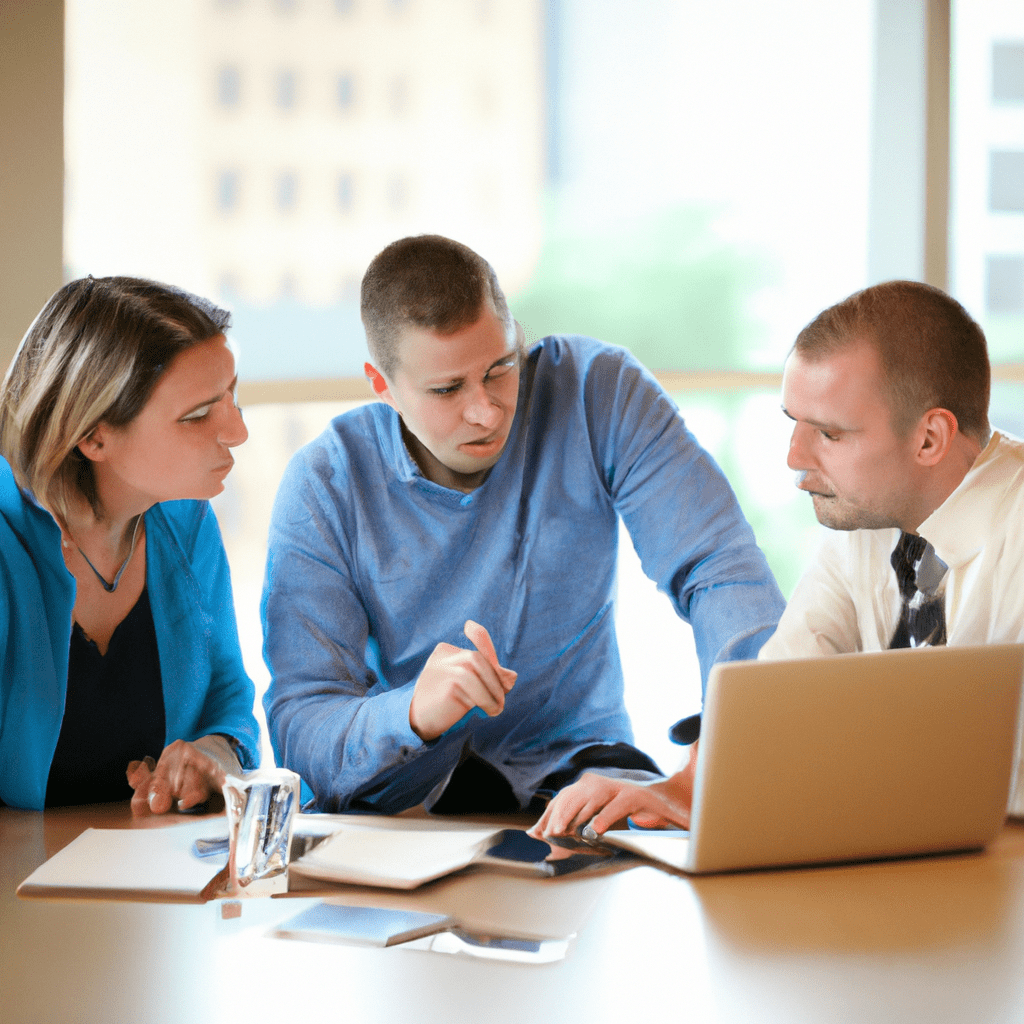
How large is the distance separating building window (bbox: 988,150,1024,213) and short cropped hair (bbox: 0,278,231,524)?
289 centimetres

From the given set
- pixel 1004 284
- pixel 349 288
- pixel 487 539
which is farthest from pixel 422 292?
pixel 1004 284

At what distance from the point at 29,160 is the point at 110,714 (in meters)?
1.53

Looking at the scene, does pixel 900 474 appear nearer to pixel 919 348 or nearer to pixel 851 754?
pixel 919 348

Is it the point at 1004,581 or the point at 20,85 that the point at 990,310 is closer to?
the point at 1004,581

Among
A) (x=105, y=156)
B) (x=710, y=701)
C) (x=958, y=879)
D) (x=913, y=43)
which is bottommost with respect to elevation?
(x=958, y=879)

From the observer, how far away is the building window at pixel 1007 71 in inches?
138

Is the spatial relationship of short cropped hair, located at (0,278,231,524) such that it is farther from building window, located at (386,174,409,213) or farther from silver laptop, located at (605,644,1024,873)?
building window, located at (386,174,409,213)

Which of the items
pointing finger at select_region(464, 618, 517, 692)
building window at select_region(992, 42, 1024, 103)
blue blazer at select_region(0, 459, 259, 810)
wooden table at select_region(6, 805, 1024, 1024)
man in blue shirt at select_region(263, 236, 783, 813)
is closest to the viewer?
wooden table at select_region(6, 805, 1024, 1024)

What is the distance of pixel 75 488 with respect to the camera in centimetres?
159

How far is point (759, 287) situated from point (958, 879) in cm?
292

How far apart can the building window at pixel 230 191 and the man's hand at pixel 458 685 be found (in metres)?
2.36

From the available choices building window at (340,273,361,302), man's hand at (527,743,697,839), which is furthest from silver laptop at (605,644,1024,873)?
building window at (340,273,361,302)

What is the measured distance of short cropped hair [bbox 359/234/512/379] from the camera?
159 cm

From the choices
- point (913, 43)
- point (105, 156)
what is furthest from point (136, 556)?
point (913, 43)
